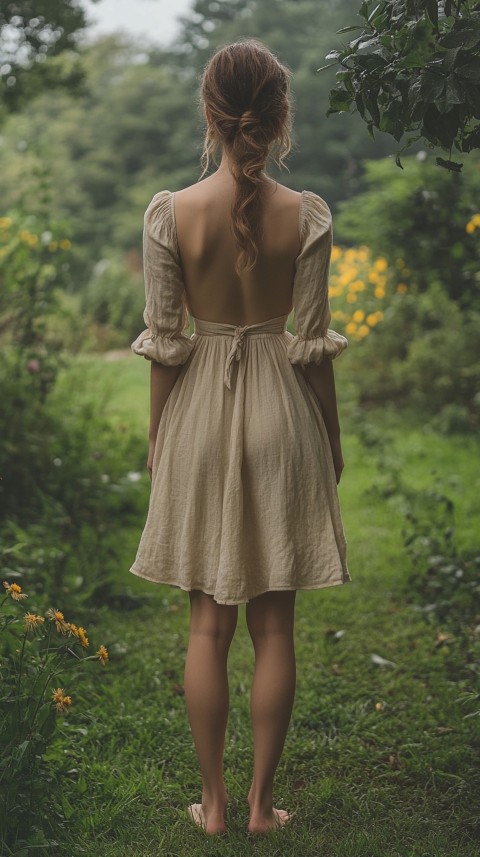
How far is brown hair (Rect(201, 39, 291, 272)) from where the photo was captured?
7.46 feet

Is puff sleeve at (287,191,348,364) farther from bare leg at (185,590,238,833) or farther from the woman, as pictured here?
bare leg at (185,590,238,833)

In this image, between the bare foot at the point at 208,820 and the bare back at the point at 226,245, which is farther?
the bare foot at the point at 208,820

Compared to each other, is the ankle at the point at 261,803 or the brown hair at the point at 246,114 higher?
the brown hair at the point at 246,114

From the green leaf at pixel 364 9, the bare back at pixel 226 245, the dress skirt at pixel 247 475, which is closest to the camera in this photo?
the green leaf at pixel 364 9

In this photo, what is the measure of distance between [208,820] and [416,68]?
1.94 meters

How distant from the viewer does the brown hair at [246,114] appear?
2.27 m

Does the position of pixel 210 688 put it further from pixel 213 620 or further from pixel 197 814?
pixel 197 814

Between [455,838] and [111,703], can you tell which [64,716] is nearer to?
[111,703]

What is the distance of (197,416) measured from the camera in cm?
247

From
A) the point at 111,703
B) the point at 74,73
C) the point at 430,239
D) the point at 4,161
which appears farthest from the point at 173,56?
the point at 111,703

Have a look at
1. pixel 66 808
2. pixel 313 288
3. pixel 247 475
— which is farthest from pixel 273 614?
pixel 313 288

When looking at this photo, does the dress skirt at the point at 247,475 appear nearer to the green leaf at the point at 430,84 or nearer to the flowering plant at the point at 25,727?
the flowering plant at the point at 25,727

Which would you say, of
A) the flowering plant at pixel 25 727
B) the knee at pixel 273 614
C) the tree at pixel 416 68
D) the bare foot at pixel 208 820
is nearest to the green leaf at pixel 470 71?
the tree at pixel 416 68

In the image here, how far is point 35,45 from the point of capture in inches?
202
